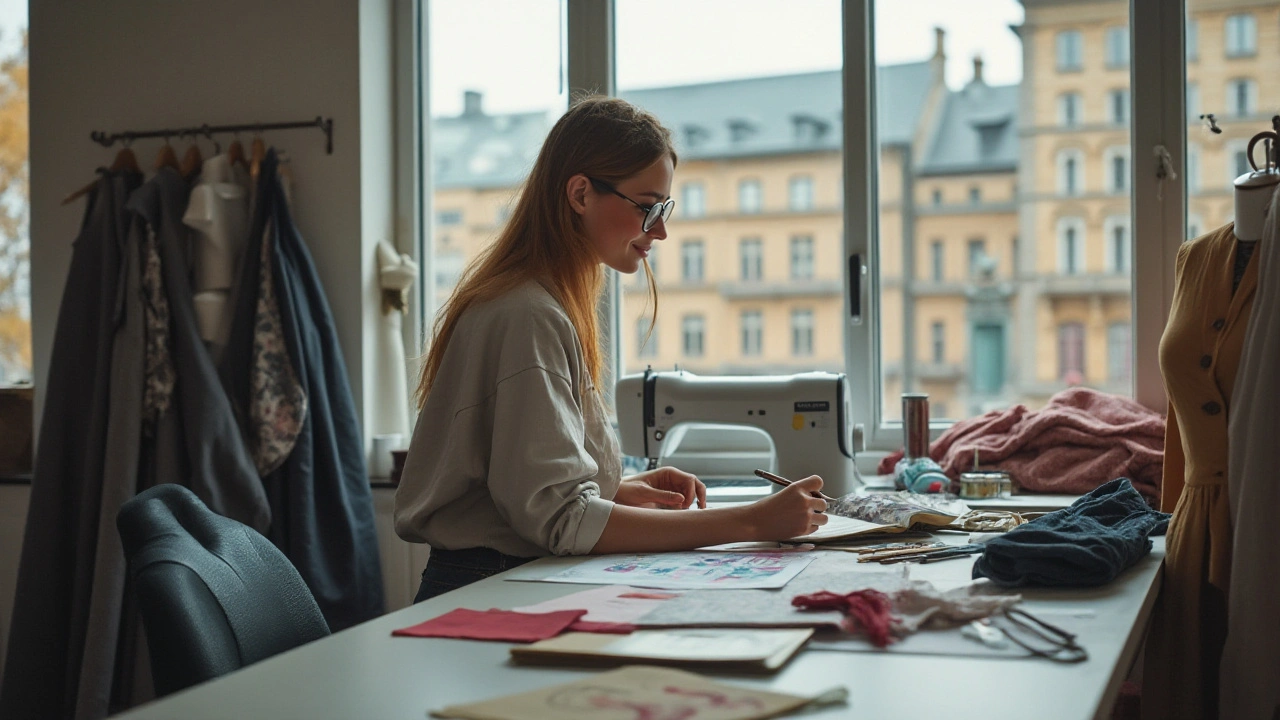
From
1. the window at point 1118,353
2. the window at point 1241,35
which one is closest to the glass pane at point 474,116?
the window at point 1118,353

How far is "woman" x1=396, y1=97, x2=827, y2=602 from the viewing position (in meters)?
1.47

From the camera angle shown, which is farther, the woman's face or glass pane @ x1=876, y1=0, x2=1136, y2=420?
glass pane @ x1=876, y1=0, x2=1136, y2=420

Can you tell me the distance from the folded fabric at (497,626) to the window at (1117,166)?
6.77ft

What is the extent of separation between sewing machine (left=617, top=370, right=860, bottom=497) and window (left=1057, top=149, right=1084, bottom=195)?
3.07 ft

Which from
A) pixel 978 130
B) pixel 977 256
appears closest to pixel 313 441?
pixel 977 256

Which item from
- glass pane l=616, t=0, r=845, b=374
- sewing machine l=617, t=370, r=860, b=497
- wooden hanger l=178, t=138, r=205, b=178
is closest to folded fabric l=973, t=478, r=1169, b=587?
sewing machine l=617, t=370, r=860, b=497

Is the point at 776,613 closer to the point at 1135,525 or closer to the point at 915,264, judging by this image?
the point at 1135,525

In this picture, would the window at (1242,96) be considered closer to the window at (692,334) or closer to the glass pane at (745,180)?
the glass pane at (745,180)

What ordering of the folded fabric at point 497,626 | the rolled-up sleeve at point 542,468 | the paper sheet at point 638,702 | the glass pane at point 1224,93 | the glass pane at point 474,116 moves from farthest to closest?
the glass pane at point 474,116 < the glass pane at point 1224,93 < the rolled-up sleeve at point 542,468 < the folded fabric at point 497,626 < the paper sheet at point 638,702

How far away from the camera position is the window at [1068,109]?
8.94 ft

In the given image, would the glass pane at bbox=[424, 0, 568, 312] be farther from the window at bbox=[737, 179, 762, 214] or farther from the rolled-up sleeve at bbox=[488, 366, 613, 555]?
the rolled-up sleeve at bbox=[488, 366, 613, 555]

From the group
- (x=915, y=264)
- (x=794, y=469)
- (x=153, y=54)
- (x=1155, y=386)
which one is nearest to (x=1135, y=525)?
(x=794, y=469)

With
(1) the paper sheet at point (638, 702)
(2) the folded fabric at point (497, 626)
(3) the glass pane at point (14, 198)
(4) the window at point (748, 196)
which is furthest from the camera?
(3) the glass pane at point (14, 198)

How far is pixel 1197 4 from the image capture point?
2.63 m
